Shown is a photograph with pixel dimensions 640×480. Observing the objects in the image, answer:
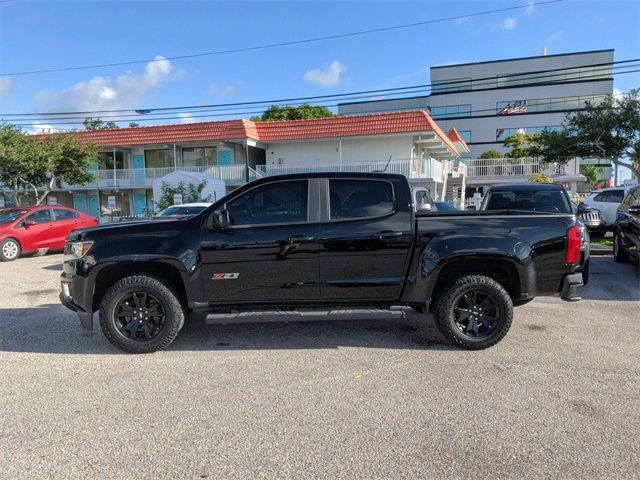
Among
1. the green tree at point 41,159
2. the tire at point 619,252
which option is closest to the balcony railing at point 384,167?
the green tree at point 41,159

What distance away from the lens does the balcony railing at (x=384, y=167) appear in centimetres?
2806

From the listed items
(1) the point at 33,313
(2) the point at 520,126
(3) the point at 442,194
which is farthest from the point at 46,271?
(2) the point at 520,126

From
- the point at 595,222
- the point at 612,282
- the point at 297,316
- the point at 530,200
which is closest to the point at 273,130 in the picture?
the point at 595,222

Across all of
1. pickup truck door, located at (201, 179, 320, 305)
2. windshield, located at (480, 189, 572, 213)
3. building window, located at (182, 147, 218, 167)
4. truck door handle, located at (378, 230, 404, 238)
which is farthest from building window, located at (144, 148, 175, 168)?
truck door handle, located at (378, 230, 404, 238)

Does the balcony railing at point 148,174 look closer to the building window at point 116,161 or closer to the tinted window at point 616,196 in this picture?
the building window at point 116,161

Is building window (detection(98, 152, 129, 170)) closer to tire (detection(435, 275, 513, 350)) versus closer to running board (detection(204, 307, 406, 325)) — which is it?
running board (detection(204, 307, 406, 325))

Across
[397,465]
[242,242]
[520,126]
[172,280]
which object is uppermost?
[520,126]

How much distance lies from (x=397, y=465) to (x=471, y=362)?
6.91 feet

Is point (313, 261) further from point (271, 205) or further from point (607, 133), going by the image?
point (607, 133)

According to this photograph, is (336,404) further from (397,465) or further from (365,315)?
(365,315)

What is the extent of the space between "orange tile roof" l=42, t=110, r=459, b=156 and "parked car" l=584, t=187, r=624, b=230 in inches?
492

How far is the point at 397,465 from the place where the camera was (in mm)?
3121

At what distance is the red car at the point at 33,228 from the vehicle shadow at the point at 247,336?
7604 mm

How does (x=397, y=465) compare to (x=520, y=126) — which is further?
(x=520, y=126)
